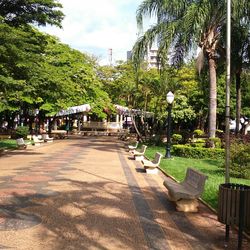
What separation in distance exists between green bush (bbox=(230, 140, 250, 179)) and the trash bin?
8.27 m

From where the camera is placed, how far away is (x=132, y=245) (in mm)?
6836

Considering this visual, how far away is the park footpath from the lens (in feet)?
22.9

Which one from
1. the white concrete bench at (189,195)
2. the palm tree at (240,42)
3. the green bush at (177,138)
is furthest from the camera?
the green bush at (177,138)

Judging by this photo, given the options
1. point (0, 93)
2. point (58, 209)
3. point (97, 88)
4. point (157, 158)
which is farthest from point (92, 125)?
point (58, 209)

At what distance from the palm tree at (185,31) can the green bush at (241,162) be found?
823 cm

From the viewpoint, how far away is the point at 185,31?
21641mm

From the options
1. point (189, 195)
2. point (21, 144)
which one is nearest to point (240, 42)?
point (21, 144)

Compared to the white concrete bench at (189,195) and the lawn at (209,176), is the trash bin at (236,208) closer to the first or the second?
the white concrete bench at (189,195)

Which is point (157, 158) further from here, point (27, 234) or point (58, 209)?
point (27, 234)

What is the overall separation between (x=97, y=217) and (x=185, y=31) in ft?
49.2

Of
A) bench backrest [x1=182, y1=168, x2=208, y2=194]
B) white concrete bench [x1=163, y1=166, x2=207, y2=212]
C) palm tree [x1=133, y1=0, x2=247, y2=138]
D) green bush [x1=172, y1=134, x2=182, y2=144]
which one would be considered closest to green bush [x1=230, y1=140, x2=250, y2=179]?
bench backrest [x1=182, y1=168, x2=208, y2=194]

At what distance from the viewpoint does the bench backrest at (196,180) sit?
924cm

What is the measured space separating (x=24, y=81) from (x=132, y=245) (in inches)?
507

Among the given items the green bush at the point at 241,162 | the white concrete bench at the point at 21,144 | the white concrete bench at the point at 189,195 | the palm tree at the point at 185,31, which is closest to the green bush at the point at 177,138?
the palm tree at the point at 185,31
